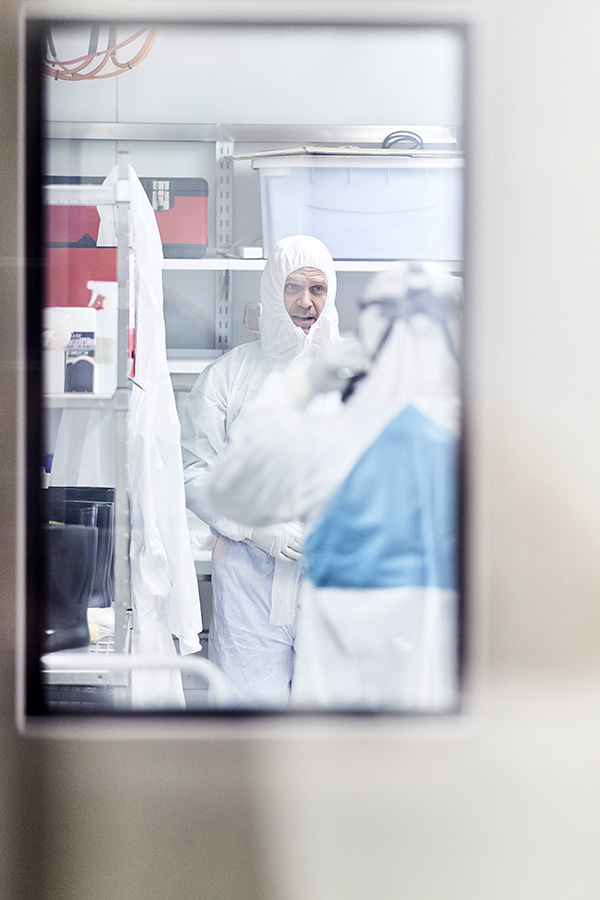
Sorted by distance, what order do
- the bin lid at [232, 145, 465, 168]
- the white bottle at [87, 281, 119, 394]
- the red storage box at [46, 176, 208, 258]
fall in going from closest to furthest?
the white bottle at [87, 281, 119, 394], the bin lid at [232, 145, 465, 168], the red storage box at [46, 176, 208, 258]

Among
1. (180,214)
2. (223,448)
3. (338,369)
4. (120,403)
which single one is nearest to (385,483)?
(338,369)

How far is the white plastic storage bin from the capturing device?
86 cm

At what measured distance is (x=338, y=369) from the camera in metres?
0.76

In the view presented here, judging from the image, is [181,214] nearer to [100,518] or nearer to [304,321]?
[304,321]

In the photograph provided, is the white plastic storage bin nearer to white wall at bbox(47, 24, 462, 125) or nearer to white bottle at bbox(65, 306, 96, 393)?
white wall at bbox(47, 24, 462, 125)

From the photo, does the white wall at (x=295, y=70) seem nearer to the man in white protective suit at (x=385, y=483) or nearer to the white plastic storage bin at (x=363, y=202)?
the white plastic storage bin at (x=363, y=202)

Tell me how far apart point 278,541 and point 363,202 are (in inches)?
23.7

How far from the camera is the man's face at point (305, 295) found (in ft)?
3.45

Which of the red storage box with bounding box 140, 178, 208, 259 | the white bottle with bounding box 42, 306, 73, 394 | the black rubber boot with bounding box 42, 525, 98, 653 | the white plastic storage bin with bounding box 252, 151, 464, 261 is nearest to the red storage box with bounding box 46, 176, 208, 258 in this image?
the red storage box with bounding box 140, 178, 208, 259

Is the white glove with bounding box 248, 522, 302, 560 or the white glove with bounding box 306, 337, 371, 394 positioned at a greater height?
the white glove with bounding box 306, 337, 371, 394

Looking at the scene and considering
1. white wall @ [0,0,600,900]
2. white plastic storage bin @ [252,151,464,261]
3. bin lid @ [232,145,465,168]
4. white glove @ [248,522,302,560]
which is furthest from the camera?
bin lid @ [232,145,465,168]

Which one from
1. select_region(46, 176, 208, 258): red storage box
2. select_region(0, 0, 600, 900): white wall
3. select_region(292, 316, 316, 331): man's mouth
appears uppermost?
select_region(46, 176, 208, 258): red storage box

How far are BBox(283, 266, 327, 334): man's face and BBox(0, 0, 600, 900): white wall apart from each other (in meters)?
0.34

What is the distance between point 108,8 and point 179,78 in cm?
13
